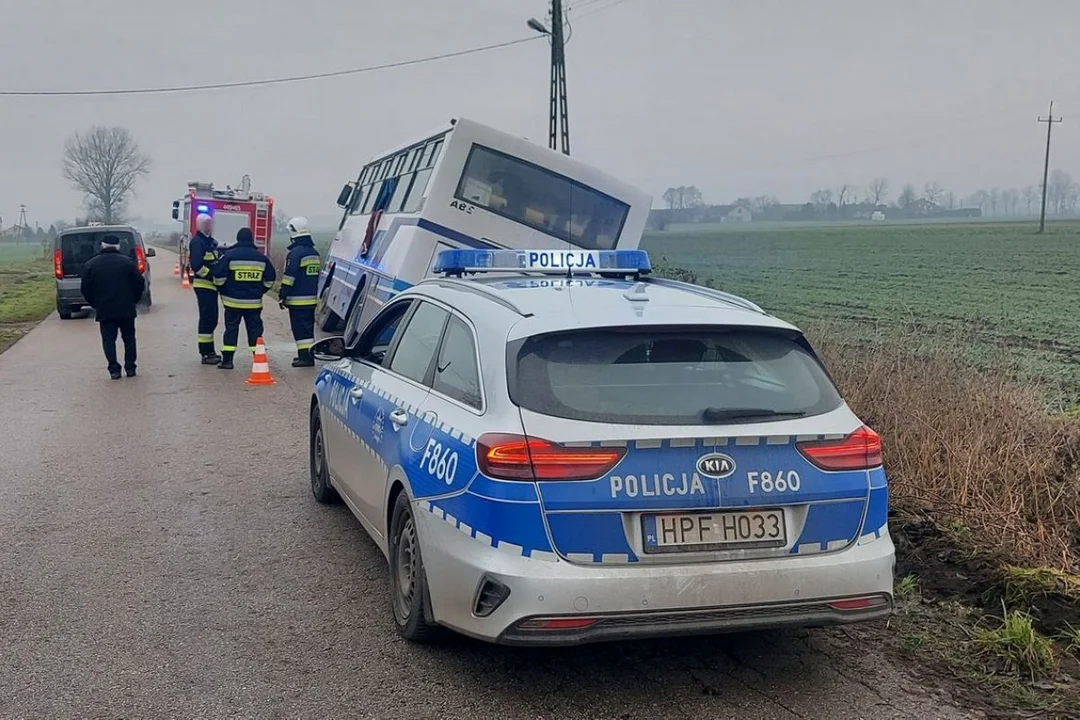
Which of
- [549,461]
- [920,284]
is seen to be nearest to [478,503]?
[549,461]

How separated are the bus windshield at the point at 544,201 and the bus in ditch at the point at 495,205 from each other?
13 mm

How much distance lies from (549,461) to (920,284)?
85.0ft

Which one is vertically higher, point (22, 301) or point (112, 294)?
point (112, 294)

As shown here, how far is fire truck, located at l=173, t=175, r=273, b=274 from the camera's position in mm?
30578

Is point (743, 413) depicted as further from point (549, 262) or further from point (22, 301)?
point (22, 301)

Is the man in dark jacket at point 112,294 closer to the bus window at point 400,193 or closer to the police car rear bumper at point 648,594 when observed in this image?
the bus window at point 400,193

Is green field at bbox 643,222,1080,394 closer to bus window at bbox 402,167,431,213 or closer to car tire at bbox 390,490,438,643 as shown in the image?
bus window at bbox 402,167,431,213

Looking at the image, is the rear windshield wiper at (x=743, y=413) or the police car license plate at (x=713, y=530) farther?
the rear windshield wiper at (x=743, y=413)

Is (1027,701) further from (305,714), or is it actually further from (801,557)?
(305,714)

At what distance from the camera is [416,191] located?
14312 mm

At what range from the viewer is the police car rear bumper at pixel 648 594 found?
3.71 metres

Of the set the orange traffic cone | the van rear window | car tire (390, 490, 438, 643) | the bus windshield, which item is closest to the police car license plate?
car tire (390, 490, 438, 643)

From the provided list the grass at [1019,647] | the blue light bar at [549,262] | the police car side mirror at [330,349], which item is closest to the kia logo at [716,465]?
the grass at [1019,647]

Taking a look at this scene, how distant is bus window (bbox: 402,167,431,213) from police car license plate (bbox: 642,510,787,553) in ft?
33.8
